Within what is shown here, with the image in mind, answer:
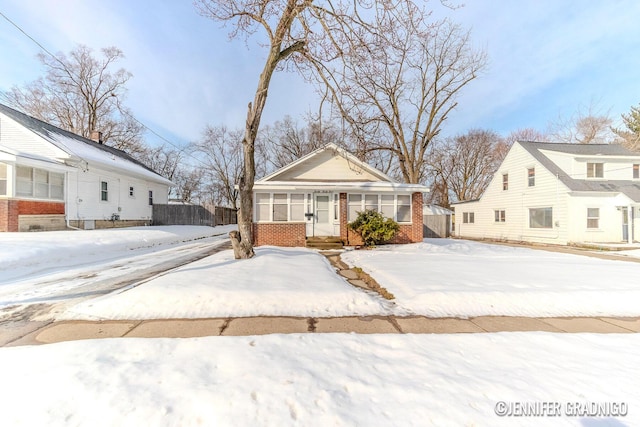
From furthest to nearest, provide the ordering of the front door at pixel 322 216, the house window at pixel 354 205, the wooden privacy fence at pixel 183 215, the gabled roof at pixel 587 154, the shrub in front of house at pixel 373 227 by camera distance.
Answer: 1. the wooden privacy fence at pixel 183 215
2. the gabled roof at pixel 587 154
3. the house window at pixel 354 205
4. the front door at pixel 322 216
5. the shrub in front of house at pixel 373 227

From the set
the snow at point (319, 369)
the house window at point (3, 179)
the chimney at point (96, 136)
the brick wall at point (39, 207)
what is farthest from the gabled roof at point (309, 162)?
the chimney at point (96, 136)

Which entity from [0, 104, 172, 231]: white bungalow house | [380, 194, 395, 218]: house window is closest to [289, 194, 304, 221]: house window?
[380, 194, 395, 218]: house window

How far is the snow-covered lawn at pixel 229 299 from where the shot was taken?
372 cm

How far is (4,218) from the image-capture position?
9945 mm

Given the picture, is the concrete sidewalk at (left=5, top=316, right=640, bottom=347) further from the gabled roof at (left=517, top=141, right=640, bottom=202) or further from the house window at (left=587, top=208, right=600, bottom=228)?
the gabled roof at (left=517, top=141, right=640, bottom=202)

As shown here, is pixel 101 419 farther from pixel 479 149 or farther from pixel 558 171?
pixel 479 149

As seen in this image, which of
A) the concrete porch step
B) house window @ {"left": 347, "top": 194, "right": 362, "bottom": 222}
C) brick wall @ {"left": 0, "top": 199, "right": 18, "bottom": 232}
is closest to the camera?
brick wall @ {"left": 0, "top": 199, "right": 18, "bottom": 232}

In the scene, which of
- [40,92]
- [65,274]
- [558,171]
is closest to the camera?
[65,274]

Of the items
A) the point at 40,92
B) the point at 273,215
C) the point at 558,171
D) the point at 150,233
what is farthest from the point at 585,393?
the point at 40,92

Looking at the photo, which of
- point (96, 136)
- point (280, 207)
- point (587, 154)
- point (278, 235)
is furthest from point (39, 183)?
point (587, 154)

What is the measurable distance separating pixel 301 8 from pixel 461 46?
16730 mm

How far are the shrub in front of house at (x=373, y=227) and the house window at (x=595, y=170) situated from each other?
15277 mm

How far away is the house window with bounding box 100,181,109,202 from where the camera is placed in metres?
14.2

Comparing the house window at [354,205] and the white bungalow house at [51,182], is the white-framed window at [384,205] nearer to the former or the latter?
the house window at [354,205]
